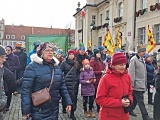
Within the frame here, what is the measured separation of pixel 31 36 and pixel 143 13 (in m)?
14.7

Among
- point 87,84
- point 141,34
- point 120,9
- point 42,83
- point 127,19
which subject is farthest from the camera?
point 120,9

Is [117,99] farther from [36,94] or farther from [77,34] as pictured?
[77,34]

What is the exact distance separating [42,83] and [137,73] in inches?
129

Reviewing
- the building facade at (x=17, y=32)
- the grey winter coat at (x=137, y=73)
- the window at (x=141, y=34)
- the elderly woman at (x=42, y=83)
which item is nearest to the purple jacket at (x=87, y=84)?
the grey winter coat at (x=137, y=73)

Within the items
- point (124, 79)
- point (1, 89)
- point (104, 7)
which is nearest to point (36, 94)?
point (1, 89)

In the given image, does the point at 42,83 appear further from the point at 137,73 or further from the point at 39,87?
the point at 137,73

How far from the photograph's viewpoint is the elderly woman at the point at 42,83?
3.62m

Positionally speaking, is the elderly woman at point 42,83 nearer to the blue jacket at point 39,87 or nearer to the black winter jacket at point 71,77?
the blue jacket at point 39,87

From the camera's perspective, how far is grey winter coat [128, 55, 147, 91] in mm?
6227

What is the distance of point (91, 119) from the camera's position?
21.0 feet

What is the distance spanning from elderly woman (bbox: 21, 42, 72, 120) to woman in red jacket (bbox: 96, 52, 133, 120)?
2.21 feet

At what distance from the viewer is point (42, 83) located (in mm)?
3674

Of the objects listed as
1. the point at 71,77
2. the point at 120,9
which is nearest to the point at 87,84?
the point at 71,77

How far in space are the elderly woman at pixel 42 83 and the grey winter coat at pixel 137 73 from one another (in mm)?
2855
